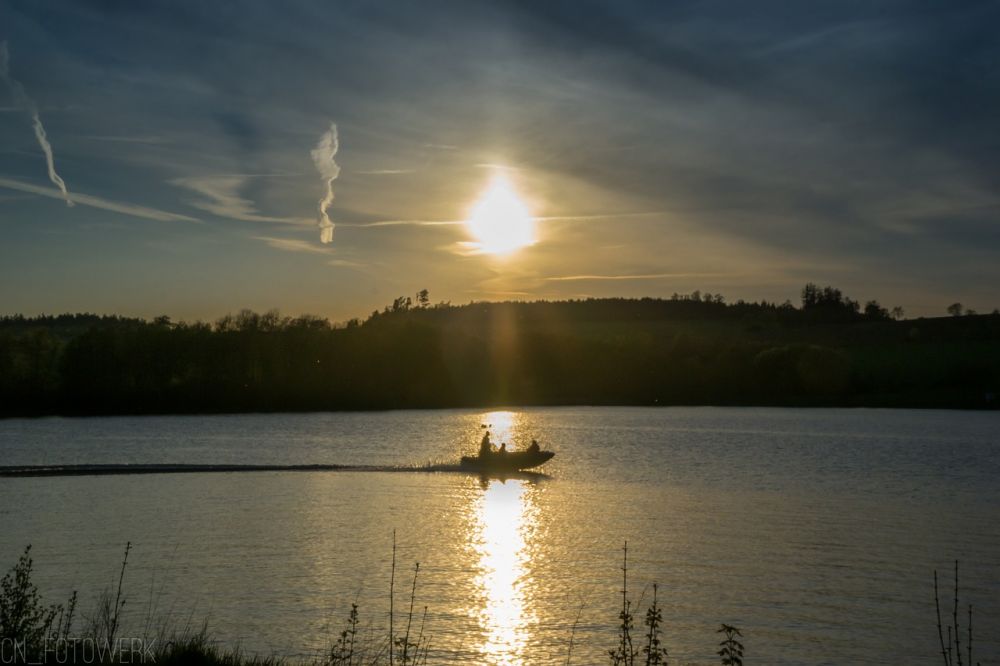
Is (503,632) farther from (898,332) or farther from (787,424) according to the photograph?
(898,332)

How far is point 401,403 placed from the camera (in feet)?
366

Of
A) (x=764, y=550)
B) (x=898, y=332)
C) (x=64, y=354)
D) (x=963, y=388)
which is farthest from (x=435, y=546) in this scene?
(x=898, y=332)

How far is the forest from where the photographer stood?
98.7 m

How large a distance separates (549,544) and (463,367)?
295 feet

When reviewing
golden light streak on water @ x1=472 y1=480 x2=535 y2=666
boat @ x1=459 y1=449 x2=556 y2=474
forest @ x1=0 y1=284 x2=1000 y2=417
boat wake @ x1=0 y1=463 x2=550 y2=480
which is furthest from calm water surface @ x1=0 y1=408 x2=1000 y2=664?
forest @ x1=0 y1=284 x2=1000 y2=417

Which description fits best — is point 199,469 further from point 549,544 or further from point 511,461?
point 549,544

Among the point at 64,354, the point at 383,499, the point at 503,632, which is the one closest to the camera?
the point at 503,632

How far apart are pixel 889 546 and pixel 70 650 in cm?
2381

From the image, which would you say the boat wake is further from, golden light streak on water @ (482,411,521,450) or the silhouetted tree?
the silhouetted tree

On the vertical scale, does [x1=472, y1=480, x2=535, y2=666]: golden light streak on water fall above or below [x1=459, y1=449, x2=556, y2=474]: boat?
below

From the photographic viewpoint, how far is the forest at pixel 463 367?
98688 mm

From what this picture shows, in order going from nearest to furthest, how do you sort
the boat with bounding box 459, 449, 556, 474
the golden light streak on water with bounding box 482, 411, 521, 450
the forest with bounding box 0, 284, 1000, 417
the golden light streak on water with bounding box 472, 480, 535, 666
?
the golden light streak on water with bounding box 472, 480, 535, 666
the boat with bounding box 459, 449, 556, 474
the golden light streak on water with bounding box 482, 411, 521, 450
the forest with bounding box 0, 284, 1000, 417

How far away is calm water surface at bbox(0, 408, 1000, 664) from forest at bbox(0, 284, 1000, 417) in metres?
39.0

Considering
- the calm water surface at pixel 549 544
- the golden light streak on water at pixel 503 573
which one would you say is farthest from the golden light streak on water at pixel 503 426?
the golden light streak on water at pixel 503 573
